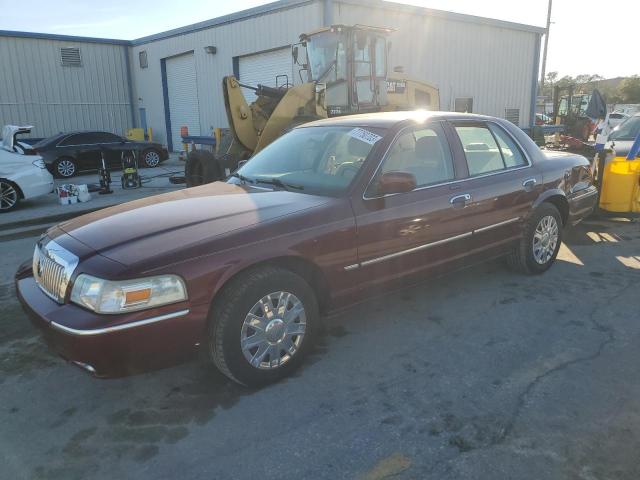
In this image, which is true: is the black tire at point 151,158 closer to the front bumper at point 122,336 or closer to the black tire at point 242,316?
the front bumper at point 122,336

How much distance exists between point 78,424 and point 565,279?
4.37 metres

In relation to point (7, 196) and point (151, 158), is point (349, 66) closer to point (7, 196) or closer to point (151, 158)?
point (7, 196)

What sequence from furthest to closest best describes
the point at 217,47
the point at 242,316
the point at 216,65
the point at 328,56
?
the point at 216,65 → the point at 217,47 → the point at 328,56 → the point at 242,316

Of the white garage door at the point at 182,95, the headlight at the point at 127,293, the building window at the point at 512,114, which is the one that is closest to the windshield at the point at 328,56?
the headlight at the point at 127,293

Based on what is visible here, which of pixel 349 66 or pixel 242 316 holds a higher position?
pixel 349 66

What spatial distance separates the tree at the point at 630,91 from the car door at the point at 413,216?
2023 inches

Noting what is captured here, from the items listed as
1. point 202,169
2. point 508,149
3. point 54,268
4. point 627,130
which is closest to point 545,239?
point 508,149

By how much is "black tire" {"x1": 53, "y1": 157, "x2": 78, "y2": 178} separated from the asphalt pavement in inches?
436

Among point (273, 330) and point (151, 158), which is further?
point (151, 158)

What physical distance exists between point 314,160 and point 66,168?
1232 cm

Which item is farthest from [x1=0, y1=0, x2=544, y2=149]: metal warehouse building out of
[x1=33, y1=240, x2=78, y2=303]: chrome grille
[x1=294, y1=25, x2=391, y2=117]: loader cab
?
[x1=33, y1=240, x2=78, y2=303]: chrome grille

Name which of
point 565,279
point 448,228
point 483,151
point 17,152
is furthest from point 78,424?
point 17,152

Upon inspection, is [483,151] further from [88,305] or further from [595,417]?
[88,305]

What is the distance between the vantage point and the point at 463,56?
717 inches
